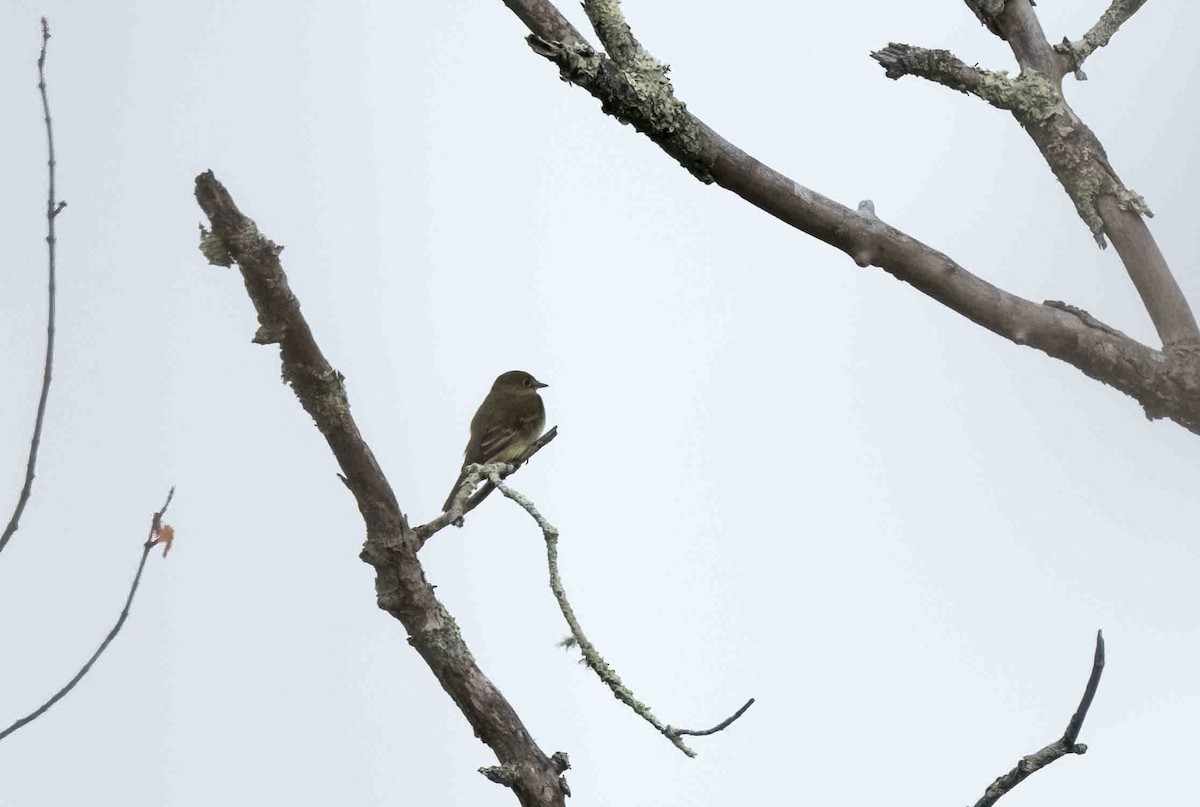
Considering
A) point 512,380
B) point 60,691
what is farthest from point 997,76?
point 512,380

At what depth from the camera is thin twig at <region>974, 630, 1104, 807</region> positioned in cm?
201

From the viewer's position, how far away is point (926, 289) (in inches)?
113

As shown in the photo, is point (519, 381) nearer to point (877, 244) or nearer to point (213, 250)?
point (213, 250)

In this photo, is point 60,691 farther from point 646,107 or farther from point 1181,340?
point 1181,340

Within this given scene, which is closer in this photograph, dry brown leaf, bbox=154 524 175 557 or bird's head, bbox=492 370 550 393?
dry brown leaf, bbox=154 524 175 557

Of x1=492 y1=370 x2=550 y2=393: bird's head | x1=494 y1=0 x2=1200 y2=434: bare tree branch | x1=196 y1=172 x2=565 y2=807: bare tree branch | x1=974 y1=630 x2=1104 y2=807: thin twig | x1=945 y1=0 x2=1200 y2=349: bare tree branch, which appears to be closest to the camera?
x1=974 y1=630 x2=1104 y2=807: thin twig

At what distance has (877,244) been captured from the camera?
286cm

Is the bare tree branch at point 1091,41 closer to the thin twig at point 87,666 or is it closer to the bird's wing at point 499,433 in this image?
the thin twig at point 87,666

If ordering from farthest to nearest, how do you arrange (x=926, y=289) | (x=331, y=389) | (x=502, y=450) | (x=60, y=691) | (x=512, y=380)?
(x=512, y=380) < (x=502, y=450) < (x=331, y=389) < (x=926, y=289) < (x=60, y=691)

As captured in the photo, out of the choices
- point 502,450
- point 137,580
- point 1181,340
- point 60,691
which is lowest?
point 60,691

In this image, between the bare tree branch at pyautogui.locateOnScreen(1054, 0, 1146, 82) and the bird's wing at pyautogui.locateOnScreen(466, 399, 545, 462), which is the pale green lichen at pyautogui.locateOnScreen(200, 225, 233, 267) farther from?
the bird's wing at pyautogui.locateOnScreen(466, 399, 545, 462)

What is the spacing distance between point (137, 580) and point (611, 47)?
5.16 ft

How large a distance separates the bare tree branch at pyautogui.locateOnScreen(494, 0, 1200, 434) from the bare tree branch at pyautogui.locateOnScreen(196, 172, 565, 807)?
0.89 m

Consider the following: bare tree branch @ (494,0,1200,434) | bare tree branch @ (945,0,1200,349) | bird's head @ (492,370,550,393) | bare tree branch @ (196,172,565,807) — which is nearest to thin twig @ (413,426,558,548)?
bare tree branch @ (196,172,565,807)
